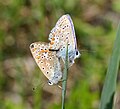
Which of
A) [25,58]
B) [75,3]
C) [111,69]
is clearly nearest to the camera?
[111,69]

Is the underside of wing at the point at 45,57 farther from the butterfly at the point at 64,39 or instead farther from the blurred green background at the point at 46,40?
the blurred green background at the point at 46,40

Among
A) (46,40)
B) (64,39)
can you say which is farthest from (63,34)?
(46,40)

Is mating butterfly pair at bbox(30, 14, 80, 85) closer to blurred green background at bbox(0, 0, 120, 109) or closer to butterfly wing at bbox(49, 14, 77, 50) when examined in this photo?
butterfly wing at bbox(49, 14, 77, 50)

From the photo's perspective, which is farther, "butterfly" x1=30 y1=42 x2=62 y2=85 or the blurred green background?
the blurred green background

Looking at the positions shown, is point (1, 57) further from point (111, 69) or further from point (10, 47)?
point (111, 69)

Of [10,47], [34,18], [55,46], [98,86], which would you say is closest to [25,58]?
[10,47]

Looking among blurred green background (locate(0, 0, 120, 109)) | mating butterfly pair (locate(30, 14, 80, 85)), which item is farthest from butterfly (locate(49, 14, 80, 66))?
blurred green background (locate(0, 0, 120, 109))

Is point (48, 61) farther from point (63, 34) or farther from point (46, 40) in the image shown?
point (46, 40)

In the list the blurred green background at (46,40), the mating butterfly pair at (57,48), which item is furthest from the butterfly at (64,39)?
the blurred green background at (46,40)
